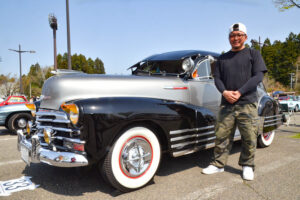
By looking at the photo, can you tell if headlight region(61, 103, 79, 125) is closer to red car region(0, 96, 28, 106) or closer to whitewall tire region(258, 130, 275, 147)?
whitewall tire region(258, 130, 275, 147)

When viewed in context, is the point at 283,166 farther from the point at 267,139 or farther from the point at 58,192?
the point at 58,192

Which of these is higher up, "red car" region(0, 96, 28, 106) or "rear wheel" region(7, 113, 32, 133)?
"red car" region(0, 96, 28, 106)

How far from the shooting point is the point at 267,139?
4.48 meters

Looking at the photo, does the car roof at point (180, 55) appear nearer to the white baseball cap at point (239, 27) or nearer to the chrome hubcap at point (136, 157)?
the white baseball cap at point (239, 27)

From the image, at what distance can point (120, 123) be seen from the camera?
227 centimetres

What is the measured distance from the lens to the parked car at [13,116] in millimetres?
7007

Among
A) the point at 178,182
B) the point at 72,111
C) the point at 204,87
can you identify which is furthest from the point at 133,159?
the point at 204,87

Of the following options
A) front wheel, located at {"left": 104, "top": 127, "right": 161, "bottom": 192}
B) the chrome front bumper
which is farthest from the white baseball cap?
the chrome front bumper

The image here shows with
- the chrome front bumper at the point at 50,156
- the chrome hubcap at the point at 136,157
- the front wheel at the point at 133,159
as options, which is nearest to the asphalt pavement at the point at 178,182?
the front wheel at the point at 133,159

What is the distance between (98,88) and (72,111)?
0.48m

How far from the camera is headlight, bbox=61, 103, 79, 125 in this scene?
2139 millimetres

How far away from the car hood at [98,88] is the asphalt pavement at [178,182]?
2.80 ft

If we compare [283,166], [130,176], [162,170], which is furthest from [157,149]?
[283,166]

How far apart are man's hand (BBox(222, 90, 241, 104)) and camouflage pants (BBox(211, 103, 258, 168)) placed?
0.12 m
